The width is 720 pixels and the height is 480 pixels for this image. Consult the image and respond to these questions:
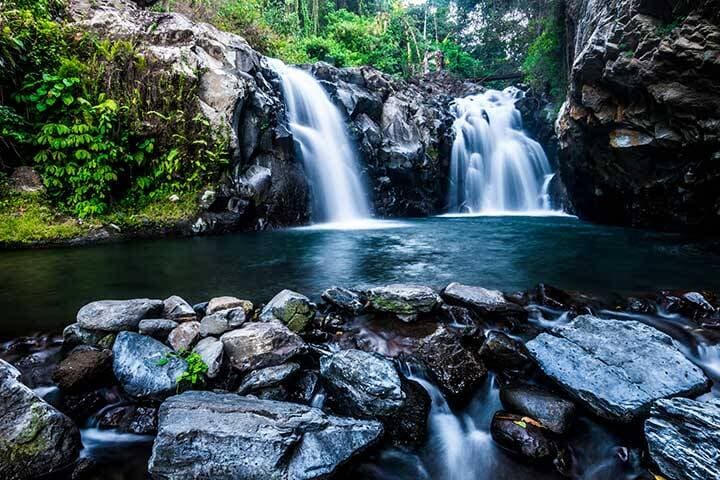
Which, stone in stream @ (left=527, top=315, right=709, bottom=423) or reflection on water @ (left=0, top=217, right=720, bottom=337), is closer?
stone in stream @ (left=527, top=315, right=709, bottom=423)

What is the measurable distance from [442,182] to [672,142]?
9.29 metres

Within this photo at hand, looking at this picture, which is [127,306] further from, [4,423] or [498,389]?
[498,389]

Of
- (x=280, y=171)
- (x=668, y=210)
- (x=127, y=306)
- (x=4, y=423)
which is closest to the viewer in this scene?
(x=4, y=423)

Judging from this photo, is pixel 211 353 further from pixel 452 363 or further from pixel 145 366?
pixel 452 363

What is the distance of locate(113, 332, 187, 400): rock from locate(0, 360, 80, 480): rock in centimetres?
41

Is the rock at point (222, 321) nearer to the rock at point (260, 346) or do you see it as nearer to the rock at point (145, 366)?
the rock at point (260, 346)

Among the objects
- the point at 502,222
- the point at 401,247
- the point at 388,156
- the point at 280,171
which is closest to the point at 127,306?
the point at 401,247

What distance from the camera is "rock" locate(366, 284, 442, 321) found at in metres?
3.46

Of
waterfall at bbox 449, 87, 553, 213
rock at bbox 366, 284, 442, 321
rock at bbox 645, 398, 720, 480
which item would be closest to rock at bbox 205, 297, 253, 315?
rock at bbox 366, 284, 442, 321

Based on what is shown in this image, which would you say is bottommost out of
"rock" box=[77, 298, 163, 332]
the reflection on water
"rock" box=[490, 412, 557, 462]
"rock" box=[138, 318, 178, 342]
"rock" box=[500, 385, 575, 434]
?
"rock" box=[490, 412, 557, 462]

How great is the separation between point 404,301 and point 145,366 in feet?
7.48

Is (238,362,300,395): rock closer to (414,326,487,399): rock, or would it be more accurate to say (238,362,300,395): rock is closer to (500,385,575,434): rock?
(414,326,487,399): rock

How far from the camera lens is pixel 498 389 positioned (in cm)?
264

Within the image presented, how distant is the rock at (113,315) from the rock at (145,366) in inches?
7.9
